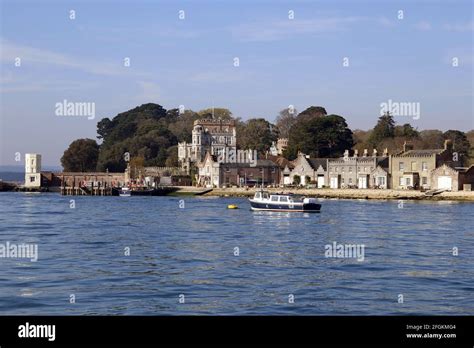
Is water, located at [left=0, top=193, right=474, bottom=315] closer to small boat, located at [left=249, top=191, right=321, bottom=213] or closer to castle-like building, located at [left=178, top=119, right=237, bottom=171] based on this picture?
small boat, located at [left=249, top=191, right=321, bottom=213]

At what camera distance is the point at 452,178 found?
10188 centimetres

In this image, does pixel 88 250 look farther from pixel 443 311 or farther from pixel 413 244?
pixel 443 311

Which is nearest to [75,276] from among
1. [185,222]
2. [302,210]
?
[185,222]

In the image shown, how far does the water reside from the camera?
25109mm

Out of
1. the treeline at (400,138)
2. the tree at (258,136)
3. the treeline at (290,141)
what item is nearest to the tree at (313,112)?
the treeline at (290,141)

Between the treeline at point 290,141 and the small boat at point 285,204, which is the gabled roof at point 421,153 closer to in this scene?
the treeline at point 290,141

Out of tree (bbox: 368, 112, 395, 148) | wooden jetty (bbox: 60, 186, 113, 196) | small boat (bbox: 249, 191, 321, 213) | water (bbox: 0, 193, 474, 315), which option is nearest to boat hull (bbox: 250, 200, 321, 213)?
small boat (bbox: 249, 191, 321, 213)

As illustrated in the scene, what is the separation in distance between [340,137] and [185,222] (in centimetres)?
8334

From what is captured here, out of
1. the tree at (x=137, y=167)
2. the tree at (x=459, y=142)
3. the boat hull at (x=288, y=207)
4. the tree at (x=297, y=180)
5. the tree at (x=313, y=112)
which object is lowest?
the boat hull at (x=288, y=207)

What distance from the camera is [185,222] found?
6144cm

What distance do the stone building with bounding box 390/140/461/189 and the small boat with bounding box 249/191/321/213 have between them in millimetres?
34522

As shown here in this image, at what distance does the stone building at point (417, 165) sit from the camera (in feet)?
346

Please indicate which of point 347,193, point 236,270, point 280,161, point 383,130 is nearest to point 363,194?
point 347,193

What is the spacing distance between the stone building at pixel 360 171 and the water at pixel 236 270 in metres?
54.8
